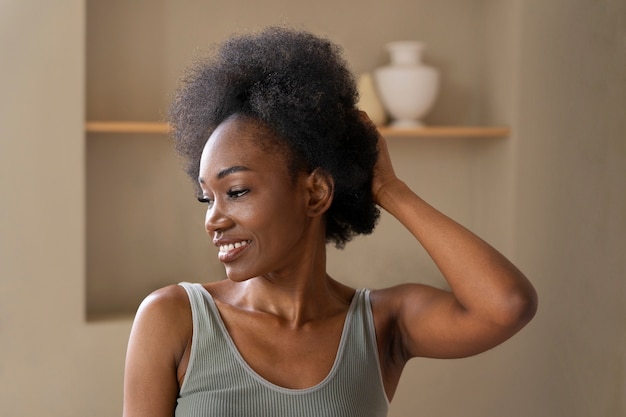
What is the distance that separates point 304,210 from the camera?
5.11 feet

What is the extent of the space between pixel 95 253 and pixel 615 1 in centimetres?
188

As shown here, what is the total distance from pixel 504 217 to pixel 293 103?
199 centimetres

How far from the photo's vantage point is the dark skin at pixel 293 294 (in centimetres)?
147

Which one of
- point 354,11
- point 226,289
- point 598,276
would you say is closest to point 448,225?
point 226,289

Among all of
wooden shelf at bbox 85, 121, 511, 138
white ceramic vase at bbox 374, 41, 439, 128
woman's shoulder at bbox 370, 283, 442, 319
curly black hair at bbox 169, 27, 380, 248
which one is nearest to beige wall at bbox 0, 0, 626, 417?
wooden shelf at bbox 85, 121, 511, 138

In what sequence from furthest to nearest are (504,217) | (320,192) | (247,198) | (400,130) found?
(504,217) → (400,130) → (320,192) → (247,198)

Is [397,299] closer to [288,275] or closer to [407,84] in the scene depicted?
[288,275]

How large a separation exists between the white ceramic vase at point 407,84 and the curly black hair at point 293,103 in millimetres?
1624

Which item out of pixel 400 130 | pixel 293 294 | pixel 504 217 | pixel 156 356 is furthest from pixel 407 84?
pixel 156 356

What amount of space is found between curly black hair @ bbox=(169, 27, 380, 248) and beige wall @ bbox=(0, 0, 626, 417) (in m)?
1.29

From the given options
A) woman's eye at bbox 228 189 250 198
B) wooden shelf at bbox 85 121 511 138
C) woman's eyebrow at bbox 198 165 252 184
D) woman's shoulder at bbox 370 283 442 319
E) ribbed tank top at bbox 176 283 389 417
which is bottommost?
ribbed tank top at bbox 176 283 389 417

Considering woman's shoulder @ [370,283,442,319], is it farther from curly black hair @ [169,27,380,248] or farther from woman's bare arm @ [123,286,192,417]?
woman's bare arm @ [123,286,192,417]

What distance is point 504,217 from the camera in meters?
3.35

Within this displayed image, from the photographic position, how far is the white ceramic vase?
326 cm
